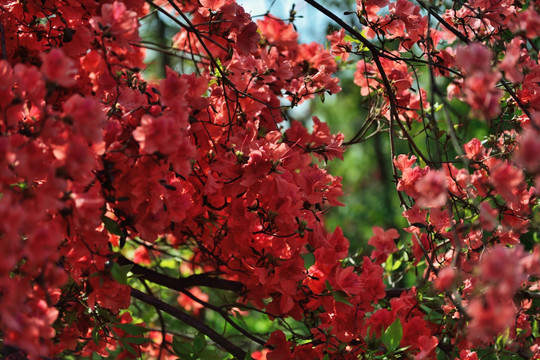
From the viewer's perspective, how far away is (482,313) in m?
0.65

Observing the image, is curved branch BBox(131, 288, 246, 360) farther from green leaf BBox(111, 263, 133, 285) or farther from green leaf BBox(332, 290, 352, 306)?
green leaf BBox(111, 263, 133, 285)

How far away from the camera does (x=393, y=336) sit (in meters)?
1.23

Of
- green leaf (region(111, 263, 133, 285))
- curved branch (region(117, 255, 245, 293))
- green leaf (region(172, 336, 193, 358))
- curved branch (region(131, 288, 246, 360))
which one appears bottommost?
green leaf (region(111, 263, 133, 285))

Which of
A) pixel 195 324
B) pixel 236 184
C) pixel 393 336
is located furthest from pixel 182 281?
pixel 393 336

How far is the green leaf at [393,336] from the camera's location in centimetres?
122

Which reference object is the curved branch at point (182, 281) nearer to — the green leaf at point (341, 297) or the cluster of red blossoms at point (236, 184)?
the cluster of red blossoms at point (236, 184)

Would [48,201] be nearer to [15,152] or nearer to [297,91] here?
[15,152]

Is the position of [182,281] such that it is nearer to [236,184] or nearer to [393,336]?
[236,184]

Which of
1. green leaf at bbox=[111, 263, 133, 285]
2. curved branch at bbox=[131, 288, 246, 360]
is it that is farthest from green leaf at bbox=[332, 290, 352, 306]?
green leaf at bbox=[111, 263, 133, 285]

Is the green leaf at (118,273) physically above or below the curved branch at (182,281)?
below

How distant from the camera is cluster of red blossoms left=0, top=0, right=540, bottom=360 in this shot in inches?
32.1

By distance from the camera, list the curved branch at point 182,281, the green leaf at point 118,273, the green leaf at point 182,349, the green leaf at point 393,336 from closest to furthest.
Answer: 1. the green leaf at point 118,273
2. the green leaf at point 393,336
3. the green leaf at point 182,349
4. the curved branch at point 182,281

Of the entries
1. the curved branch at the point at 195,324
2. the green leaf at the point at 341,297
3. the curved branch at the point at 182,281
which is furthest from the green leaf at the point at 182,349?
the green leaf at the point at 341,297

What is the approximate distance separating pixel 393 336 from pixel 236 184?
0.45m
